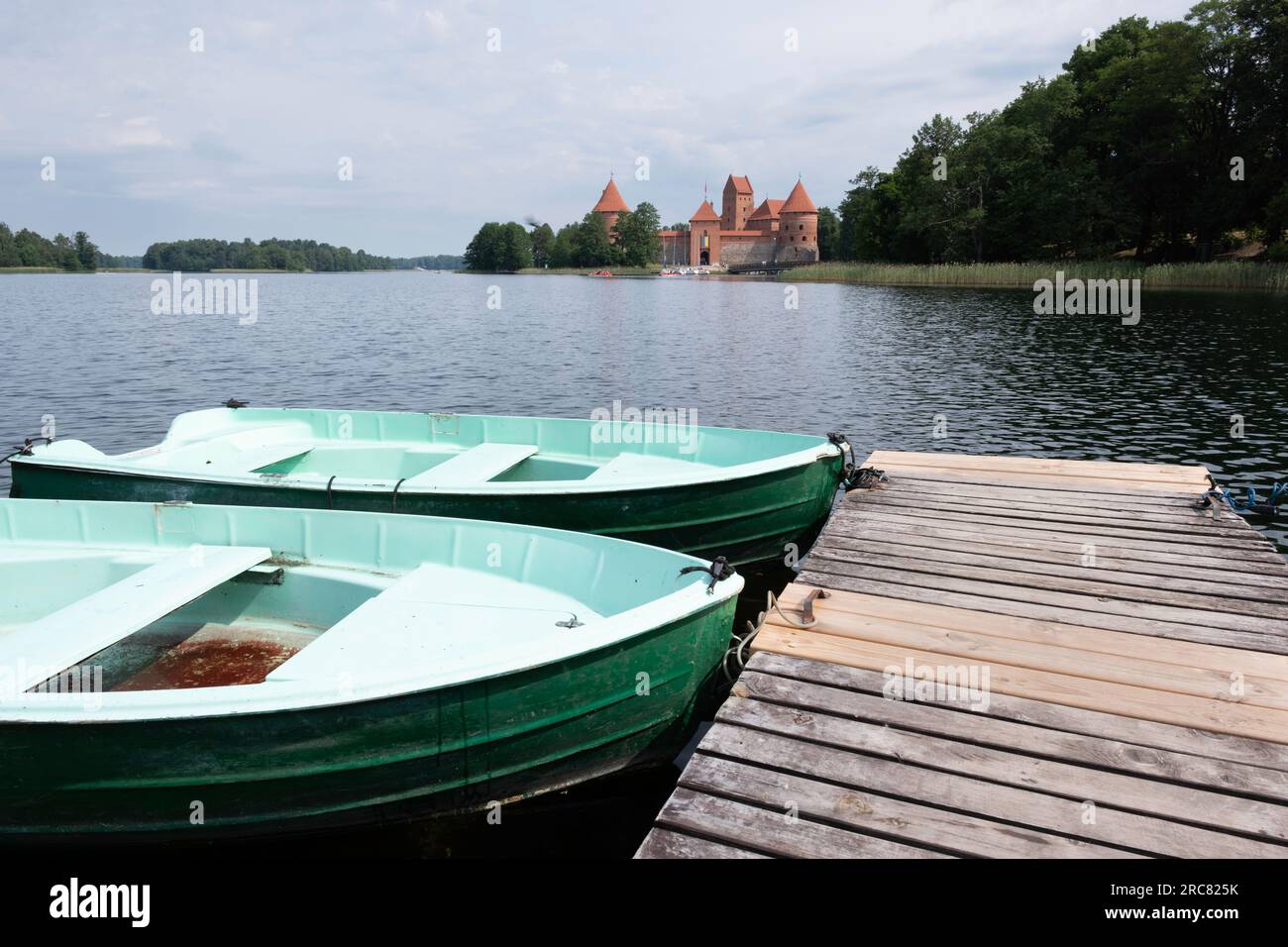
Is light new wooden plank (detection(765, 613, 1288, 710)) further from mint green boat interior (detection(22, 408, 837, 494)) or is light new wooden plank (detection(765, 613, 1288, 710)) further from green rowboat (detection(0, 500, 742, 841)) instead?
mint green boat interior (detection(22, 408, 837, 494))

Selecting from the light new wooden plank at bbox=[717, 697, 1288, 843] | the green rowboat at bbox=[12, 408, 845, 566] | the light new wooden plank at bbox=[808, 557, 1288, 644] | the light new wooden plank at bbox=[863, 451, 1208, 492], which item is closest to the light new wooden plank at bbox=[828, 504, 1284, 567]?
the green rowboat at bbox=[12, 408, 845, 566]

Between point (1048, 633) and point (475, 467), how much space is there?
512 centimetres

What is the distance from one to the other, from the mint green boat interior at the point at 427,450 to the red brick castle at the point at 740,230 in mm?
110867

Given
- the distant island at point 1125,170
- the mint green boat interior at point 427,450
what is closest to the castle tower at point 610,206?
the distant island at point 1125,170

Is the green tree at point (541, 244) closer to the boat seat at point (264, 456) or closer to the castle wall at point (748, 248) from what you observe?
the castle wall at point (748, 248)

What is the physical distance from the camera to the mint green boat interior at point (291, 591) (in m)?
4.36

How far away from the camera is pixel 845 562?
6.00m

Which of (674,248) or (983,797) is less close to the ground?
(674,248)

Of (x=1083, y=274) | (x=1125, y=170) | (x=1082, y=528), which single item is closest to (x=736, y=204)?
(x=1125, y=170)

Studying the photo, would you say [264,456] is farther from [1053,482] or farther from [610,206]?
[610,206]

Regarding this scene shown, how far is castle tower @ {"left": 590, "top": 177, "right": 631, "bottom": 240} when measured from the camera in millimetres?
132750

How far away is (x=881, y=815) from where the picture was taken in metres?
3.19

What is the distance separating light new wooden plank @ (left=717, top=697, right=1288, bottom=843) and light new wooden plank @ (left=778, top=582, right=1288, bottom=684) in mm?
1183
